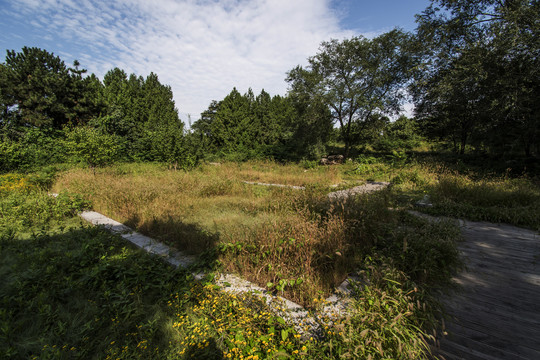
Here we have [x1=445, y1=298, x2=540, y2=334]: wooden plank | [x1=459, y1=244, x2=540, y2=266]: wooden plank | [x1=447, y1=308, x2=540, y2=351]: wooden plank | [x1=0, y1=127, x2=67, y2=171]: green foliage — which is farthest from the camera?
[x1=0, y1=127, x2=67, y2=171]: green foliage

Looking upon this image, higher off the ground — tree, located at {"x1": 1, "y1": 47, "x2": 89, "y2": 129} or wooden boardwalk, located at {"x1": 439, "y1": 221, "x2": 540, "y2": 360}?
tree, located at {"x1": 1, "y1": 47, "x2": 89, "y2": 129}

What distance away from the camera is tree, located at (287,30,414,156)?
42.2 ft

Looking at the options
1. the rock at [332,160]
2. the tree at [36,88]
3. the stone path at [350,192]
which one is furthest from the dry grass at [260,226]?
the tree at [36,88]

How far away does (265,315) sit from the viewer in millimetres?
1937

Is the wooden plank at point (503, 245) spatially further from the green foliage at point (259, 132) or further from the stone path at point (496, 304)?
the green foliage at point (259, 132)

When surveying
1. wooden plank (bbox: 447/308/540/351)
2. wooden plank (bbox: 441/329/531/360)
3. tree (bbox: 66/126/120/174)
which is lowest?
wooden plank (bbox: 441/329/531/360)

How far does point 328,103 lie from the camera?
13.8 meters

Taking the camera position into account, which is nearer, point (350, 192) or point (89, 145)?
point (350, 192)

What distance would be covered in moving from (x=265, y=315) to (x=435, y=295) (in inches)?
66.2

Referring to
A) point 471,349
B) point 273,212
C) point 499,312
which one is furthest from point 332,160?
point 471,349

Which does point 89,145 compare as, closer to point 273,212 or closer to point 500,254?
point 273,212

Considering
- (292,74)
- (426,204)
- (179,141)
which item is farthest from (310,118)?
(426,204)

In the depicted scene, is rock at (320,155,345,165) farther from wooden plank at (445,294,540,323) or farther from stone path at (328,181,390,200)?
wooden plank at (445,294,540,323)

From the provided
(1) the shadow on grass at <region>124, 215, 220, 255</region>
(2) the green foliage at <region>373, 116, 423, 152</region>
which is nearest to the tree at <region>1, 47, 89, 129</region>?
(1) the shadow on grass at <region>124, 215, 220, 255</region>
